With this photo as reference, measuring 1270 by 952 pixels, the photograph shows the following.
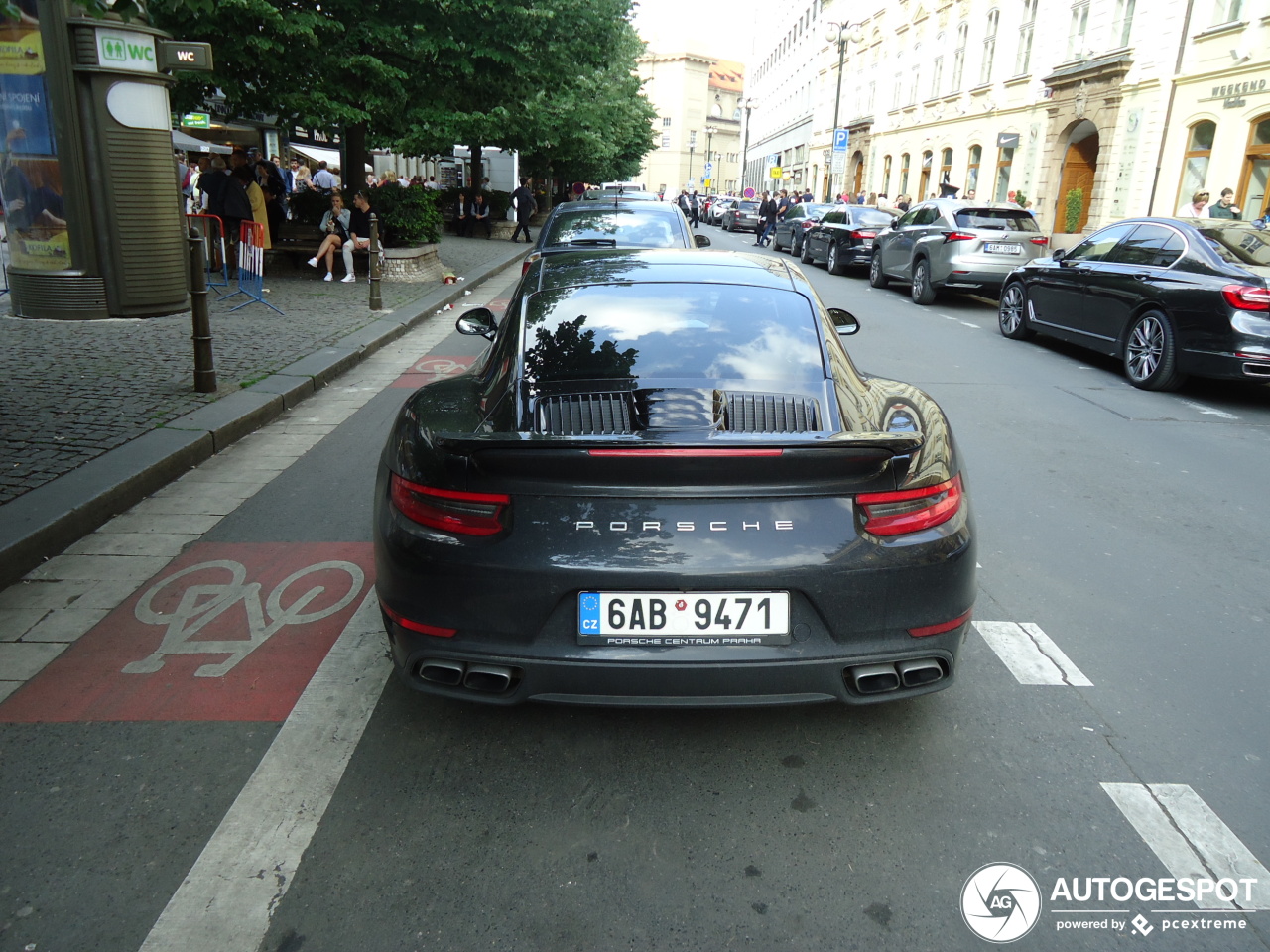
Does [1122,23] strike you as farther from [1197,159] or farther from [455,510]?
[455,510]

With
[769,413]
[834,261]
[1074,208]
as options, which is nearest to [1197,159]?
[1074,208]

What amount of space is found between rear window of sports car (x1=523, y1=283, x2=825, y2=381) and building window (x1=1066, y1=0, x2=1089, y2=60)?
28.2m

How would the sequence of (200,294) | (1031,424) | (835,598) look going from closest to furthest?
1. (835,598)
2. (200,294)
3. (1031,424)

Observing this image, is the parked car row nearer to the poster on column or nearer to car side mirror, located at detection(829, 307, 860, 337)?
car side mirror, located at detection(829, 307, 860, 337)

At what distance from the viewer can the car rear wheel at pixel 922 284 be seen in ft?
53.8

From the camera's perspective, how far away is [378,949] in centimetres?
229

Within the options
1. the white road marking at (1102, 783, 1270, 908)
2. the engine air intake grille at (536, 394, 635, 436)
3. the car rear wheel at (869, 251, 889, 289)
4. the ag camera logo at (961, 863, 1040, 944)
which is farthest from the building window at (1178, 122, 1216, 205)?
the ag camera logo at (961, 863, 1040, 944)

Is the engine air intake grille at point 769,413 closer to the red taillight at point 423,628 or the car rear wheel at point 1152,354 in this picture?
the red taillight at point 423,628

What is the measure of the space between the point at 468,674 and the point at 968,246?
1473 centimetres

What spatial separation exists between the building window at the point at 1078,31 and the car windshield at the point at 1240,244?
2073 cm

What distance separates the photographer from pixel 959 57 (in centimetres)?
3650

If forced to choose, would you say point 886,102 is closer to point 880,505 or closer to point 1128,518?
point 1128,518

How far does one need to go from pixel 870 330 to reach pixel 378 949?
1170cm

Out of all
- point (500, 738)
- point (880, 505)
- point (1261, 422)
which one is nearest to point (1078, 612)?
point (880, 505)
